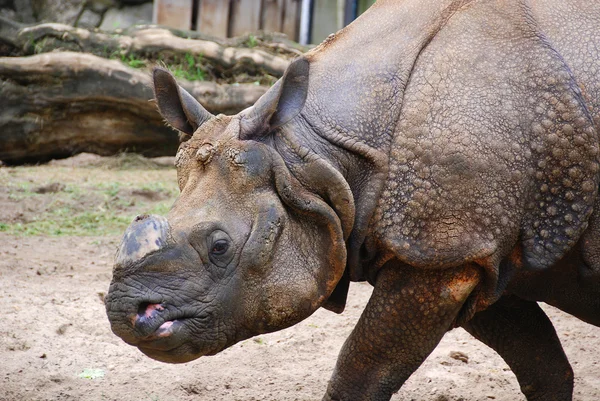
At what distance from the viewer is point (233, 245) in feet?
13.5

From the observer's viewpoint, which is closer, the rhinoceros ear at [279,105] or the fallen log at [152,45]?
the rhinoceros ear at [279,105]

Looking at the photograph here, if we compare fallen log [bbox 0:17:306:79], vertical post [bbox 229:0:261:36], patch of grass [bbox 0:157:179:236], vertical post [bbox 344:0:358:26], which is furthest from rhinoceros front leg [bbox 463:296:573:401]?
vertical post [bbox 344:0:358:26]

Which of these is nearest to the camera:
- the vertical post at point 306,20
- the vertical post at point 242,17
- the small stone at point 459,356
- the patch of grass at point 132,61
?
the small stone at point 459,356

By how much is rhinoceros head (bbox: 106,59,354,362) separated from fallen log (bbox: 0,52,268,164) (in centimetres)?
743

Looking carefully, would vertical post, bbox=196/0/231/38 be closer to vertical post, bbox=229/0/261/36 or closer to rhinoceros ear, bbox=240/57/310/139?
vertical post, bbox=229/0/261/36

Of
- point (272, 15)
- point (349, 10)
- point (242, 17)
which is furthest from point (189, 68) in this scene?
point (349, 10)

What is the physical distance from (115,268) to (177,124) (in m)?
0.97

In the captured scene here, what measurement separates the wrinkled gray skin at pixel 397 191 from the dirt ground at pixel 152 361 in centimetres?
163

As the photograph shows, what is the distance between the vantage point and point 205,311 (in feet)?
13.3

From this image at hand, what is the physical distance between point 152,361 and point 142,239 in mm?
2534

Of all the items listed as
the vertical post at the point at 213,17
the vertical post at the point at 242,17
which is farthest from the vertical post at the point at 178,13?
the vertical post at the point at 242,17

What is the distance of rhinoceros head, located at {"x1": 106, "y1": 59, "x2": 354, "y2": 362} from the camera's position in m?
3.93

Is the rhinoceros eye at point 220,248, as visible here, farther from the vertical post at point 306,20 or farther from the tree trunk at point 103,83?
the vertical post at point 306,20

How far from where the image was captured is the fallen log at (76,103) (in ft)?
37.8
